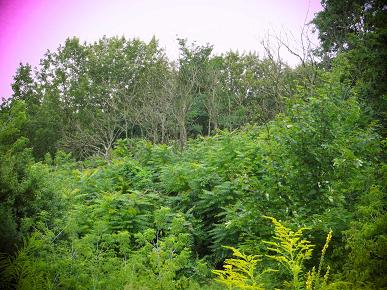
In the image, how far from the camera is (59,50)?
100ft

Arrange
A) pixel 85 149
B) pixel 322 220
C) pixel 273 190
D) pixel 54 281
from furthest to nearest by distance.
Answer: pixel 85 149, pixel 273 190, pixel 322 220, pixel 54 281

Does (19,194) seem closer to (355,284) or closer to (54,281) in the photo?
(54,281)

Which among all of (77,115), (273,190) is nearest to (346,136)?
(273,190)

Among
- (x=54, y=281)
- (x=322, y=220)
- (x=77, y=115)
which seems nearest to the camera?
(x=54, y=281)

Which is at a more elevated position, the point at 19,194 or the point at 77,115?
the point at 77,115

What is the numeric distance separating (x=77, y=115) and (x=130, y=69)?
603cm

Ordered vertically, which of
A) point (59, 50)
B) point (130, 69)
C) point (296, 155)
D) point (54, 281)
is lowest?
point (54, 281)

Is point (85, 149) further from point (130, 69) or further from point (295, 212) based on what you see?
point (295, 212)

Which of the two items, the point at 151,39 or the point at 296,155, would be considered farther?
the point at 151,39

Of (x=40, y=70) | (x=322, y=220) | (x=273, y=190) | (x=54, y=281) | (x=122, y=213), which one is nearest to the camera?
(x=54, y=281)

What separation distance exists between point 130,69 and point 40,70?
839 cm

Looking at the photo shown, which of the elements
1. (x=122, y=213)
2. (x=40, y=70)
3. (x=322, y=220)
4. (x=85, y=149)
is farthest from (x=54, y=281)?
(x=40, y=70)

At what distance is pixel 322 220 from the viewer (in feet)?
16.1

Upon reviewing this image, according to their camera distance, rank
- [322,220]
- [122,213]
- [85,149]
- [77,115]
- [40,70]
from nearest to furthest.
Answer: [322,220], [122,213], [85,149], [77,115], [40,70]
